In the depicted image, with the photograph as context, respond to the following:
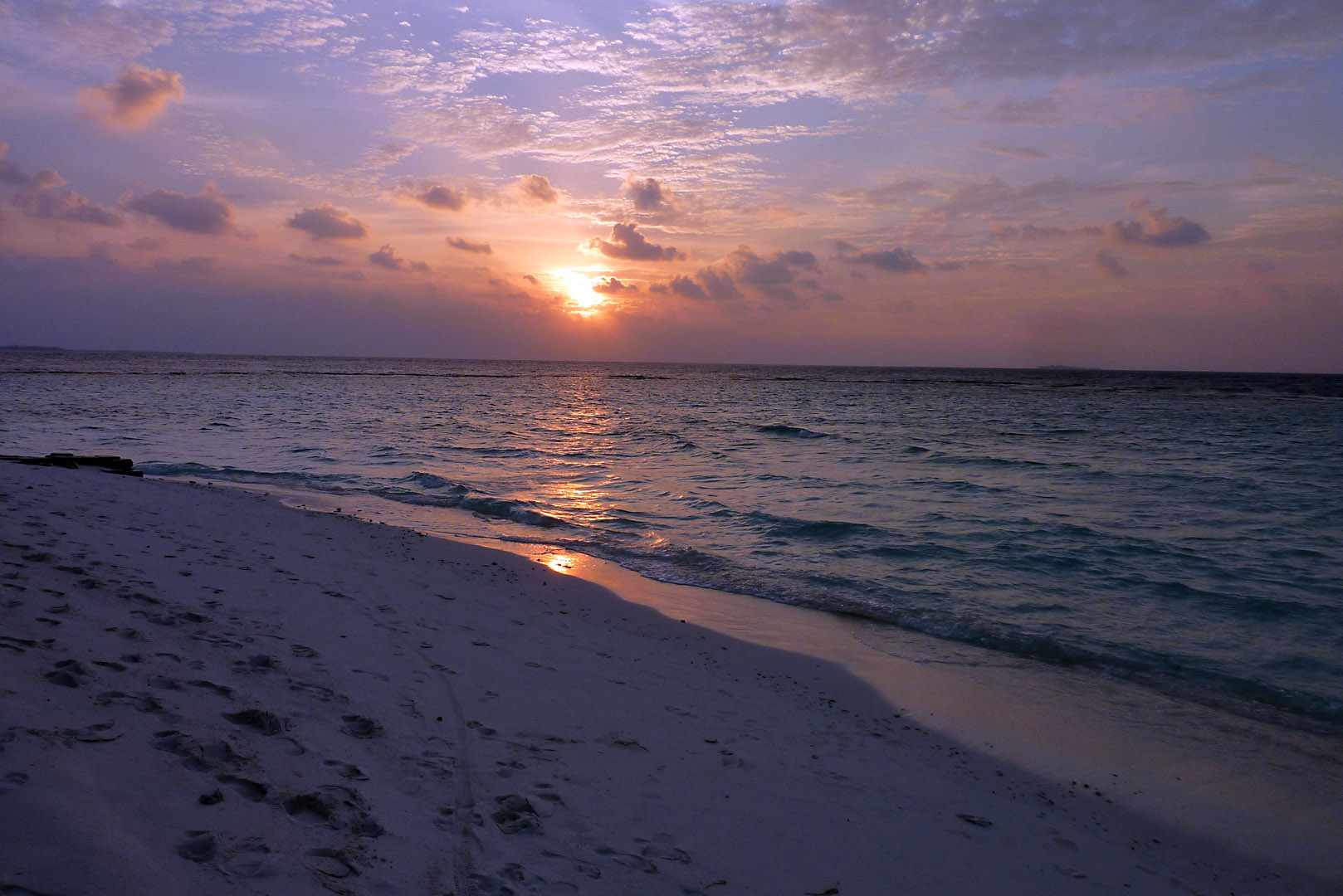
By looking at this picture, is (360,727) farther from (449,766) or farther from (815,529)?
(815,529)

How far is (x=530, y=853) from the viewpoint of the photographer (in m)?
3.61

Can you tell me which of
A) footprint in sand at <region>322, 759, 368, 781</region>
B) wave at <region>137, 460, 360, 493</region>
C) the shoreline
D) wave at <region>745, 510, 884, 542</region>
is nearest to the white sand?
footprint in sand at <region>322, 759, 368, 781</region>

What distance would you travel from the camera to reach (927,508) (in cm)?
1669

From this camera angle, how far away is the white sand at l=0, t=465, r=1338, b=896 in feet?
10.2

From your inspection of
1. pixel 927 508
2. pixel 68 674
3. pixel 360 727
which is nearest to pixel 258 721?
pixel 360 727

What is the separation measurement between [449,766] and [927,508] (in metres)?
14.4

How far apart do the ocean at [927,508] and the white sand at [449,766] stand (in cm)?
388

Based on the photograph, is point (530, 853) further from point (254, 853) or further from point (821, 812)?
point (821, 812)

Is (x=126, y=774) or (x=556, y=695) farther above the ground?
(x=126, y=774)

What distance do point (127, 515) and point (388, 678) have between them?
6558 mm

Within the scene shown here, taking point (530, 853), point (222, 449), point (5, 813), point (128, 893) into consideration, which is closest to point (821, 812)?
point (530, 853)

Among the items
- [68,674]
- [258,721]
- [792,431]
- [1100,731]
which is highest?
[792,431]

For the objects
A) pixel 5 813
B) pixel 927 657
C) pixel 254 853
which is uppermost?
pixel 5 813

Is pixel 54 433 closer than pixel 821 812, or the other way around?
pixel 821 812
